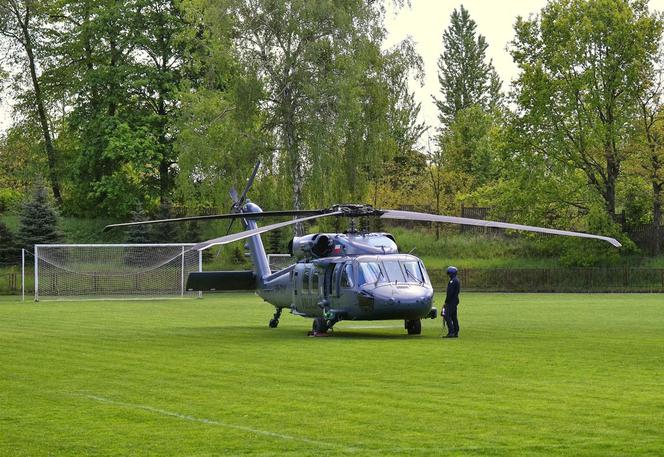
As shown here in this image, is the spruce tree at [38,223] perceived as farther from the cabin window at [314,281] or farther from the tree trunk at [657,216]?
the cabin window at [314,281]

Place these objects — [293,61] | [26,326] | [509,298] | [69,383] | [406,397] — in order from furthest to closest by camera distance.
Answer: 1. [293,61]
2. [509,298]
3. [26,326]
4. [69,383]
5. [406,397]

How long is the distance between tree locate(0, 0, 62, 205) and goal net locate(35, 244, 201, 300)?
20.5 m

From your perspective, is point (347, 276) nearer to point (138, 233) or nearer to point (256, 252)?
point (256, 252)

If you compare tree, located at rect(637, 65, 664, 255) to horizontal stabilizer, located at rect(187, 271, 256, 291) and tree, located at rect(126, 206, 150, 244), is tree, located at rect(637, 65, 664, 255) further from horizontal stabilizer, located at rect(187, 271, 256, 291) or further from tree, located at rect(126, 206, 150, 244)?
horizontal stabilizer, located at rect(187, 271, 256, 291)

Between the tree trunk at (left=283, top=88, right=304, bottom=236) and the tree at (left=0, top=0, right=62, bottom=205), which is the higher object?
the tree at (left=0, top=0, right=62, bottom=205)

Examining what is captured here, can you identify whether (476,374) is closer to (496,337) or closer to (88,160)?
(496,337)

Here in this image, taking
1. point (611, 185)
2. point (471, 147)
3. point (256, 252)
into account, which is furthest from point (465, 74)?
point (256, 252)

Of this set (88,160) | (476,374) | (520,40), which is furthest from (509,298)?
(476,374)

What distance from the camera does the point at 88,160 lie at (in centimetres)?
7575

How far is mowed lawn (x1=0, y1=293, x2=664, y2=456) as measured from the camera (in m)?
12.8

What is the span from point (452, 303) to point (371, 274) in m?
1.87

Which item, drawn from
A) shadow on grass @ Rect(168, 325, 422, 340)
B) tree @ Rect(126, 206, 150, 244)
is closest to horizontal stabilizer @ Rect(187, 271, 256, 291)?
shadow on grass @ Rect(168, 325, 422, 340)

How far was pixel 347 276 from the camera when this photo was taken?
28109 millimetres

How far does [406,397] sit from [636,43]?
53.9 meters
